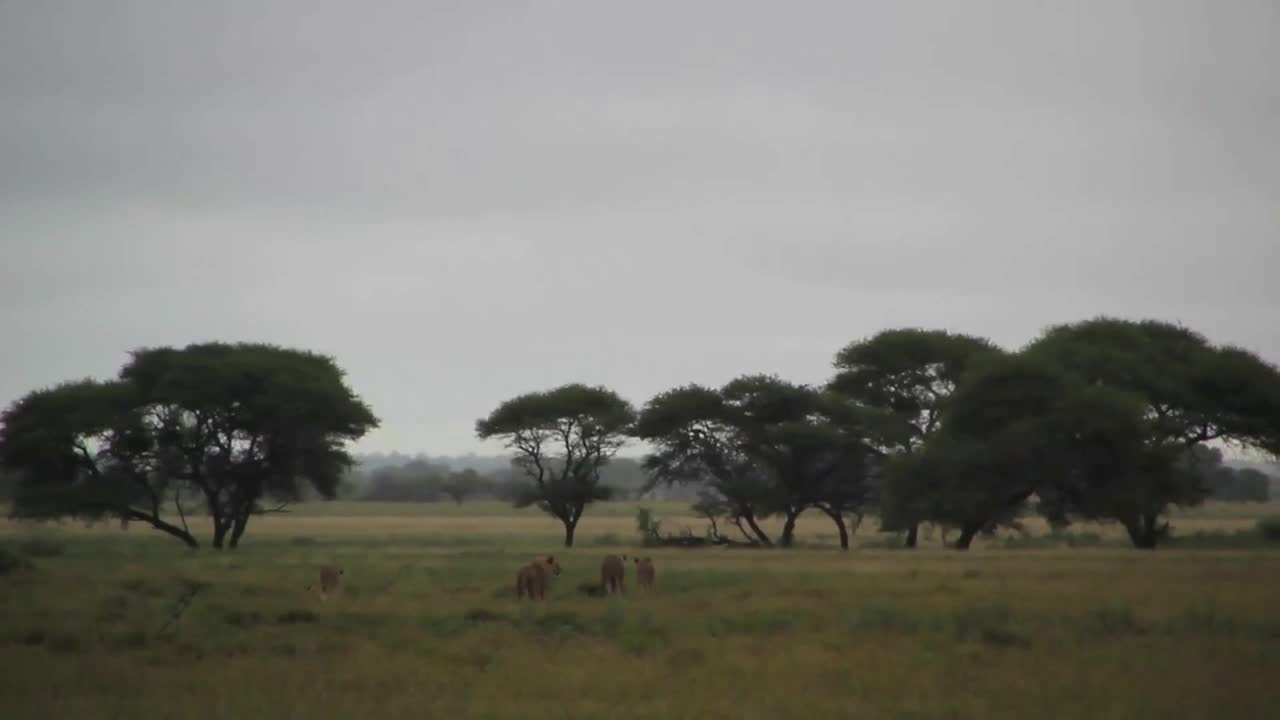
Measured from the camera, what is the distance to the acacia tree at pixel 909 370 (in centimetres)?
5909

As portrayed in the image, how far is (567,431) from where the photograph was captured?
62.2 metres

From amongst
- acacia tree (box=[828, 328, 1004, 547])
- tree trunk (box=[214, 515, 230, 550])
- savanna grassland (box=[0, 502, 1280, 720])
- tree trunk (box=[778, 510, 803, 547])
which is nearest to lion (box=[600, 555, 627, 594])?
savanna grassland (box=[0, 502, 1280, 720])

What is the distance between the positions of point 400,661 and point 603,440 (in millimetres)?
43777

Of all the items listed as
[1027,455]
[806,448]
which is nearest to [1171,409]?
[1027,455]

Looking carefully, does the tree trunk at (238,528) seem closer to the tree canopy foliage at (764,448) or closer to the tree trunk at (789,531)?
the tree canopy foliage at (764,448)

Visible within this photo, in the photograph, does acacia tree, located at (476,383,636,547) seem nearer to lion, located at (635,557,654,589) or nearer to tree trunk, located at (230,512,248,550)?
tree trunk, located at (230,512,248,550)

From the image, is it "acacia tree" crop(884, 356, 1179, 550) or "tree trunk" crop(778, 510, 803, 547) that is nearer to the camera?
"acacia tree" crop(884, 356, 1179, 550)

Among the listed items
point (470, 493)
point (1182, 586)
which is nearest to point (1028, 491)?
point (1182, 586)

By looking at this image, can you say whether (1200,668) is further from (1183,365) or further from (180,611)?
(1183,365)

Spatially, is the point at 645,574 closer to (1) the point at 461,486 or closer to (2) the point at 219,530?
(2) the point at 219,530

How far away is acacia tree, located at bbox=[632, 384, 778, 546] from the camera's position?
A: 57531mm

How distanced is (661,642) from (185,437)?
3521cm

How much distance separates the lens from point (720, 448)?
58.2 metres

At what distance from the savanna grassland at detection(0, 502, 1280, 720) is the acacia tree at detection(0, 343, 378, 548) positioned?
15.3 meters
